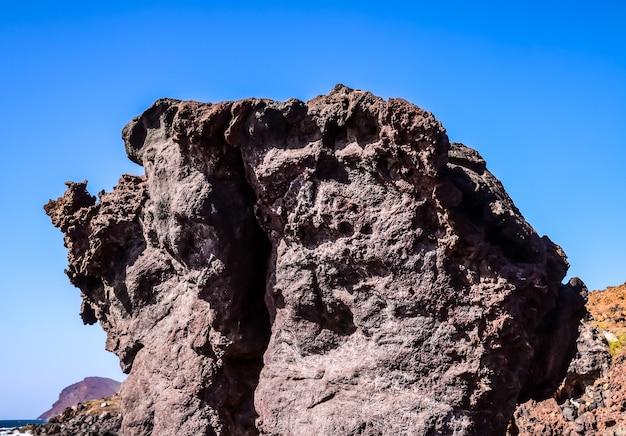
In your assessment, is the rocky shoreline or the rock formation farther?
the rocky shoreline

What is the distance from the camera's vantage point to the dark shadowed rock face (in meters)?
8.20

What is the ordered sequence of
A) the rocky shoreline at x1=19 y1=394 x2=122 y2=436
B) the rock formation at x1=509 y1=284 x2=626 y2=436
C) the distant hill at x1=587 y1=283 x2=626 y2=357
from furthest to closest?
the rocky shoreline at x1=19 y1=394 x2=122 y2=436
the distant hill at x1=587 y1=283 x2=626 y2=357
the rock formation at x1=509 y1=284 x2=626 y2=436

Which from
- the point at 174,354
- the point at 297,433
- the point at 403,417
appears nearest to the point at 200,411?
the point at 174,354

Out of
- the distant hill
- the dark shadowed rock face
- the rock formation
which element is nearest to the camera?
the dark shadowed rock face

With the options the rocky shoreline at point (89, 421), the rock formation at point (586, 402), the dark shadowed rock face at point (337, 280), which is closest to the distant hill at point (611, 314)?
the rock formation at point (586, 402)

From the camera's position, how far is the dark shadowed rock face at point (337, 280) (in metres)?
8.20

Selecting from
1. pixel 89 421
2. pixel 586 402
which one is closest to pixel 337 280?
pixel 586 402

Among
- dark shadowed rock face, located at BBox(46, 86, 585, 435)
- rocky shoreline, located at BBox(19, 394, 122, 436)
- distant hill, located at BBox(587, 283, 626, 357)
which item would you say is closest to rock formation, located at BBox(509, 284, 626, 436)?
distant hill, located at BBox(587, 283, 626, 357)

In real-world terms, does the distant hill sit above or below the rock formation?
above

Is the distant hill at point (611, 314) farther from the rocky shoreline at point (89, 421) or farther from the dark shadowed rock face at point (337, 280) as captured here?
the rocky shoreline at point (89, 421)

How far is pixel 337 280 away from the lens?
912 centimetres

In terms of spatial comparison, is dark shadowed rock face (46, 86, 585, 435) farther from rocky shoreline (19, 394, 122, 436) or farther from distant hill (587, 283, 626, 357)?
rocky shoreline (19, 394, 122, 436)

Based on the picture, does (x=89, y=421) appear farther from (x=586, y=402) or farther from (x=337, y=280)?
(x=337, y=280)

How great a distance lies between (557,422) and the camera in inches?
584
